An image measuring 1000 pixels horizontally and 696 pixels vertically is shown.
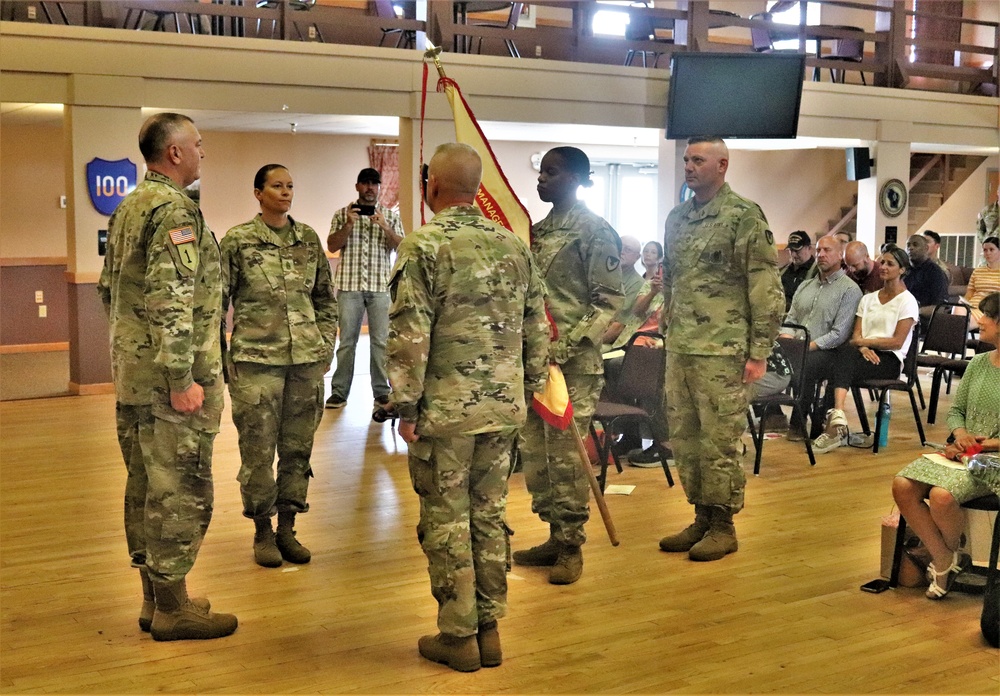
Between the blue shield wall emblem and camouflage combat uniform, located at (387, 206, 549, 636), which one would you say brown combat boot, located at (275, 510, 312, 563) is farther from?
the blue shield wall emblem

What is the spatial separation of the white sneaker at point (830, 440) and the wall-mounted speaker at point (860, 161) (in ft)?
21.2

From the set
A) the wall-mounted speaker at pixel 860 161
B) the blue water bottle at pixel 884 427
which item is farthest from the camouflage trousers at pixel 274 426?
the wall-mounted speaker at pixel 860 161

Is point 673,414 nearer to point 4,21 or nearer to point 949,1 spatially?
point 4,21

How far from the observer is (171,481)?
126 inches

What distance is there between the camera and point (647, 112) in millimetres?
10727

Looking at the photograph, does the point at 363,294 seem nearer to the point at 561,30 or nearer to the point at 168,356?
the point at 561,30

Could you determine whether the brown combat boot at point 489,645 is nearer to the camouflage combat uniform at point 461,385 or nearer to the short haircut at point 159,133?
the camouflage combat uniform at point 461,385

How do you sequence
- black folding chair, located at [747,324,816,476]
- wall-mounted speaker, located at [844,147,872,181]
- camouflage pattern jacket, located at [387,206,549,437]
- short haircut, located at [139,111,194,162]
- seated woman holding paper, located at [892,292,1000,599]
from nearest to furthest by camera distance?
camouflage pattern jacket, located at [387,206,549,437]
short haircut, located at [139,111,194,162]
seated woman holding paper, located at [892,292,1000,599]
black folding chair, located at [747,324,816,476]
wall-mounted speaker, located at [844,147,872,181]

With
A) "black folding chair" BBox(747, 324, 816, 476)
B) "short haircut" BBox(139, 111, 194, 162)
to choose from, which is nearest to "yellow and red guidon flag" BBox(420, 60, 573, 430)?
"short haircut" BBox(139, 111, 194, 162)

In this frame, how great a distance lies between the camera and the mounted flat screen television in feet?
33.0

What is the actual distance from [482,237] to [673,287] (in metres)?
1.56

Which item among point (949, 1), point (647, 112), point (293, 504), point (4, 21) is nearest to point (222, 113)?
point (4, 21)

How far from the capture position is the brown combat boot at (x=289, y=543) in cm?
413

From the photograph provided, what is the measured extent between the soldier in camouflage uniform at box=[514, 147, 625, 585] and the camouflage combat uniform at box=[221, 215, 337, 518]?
839 millimetres
